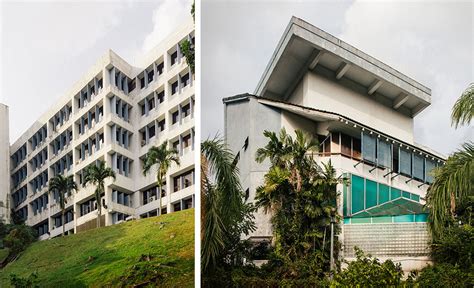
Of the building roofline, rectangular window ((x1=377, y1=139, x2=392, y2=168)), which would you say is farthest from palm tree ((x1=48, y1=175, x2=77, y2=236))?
rectangular window ((x1=377, y1=139, x2=392, y2=168))

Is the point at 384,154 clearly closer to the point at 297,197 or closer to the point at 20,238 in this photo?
the point at 297,197

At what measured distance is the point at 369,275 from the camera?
4805mm

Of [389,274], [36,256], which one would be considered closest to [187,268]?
[36,256]

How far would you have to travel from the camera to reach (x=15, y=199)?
16.0 feet

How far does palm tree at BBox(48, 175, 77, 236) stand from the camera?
4.87 meters

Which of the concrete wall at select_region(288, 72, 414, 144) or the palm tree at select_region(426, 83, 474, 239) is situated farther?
the concrete wall at select_region(288, 72, 414, 144)

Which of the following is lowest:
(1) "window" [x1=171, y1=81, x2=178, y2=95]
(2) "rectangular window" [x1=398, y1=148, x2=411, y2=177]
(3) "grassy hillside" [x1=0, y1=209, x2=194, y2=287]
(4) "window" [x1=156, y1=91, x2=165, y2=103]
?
(3) "grassy hillside" [x1=0, y1=209, x2=194, y2=287]

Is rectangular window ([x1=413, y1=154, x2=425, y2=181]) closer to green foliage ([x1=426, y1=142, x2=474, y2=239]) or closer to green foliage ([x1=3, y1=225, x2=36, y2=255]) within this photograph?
green foliage ([x1=426, y1=142, x2=474, y2=239])

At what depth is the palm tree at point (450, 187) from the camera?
503 centimetres

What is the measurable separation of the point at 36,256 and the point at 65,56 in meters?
1.40

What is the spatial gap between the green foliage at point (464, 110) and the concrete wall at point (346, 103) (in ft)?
1.27

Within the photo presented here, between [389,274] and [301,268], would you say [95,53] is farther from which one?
[389,274]

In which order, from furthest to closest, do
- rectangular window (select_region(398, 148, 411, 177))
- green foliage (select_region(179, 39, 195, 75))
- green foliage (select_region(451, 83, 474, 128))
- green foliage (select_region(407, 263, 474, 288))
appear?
green foliage (select_region(451, 83, 474, 128)) → rectangular window (select_region(398, 148, 411, 177)) → green foliage (select_region(179, 39, 195, 75)) → green foliage (select_region(407, 263, 474, 288))

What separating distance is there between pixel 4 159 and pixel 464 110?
11.2 ft
